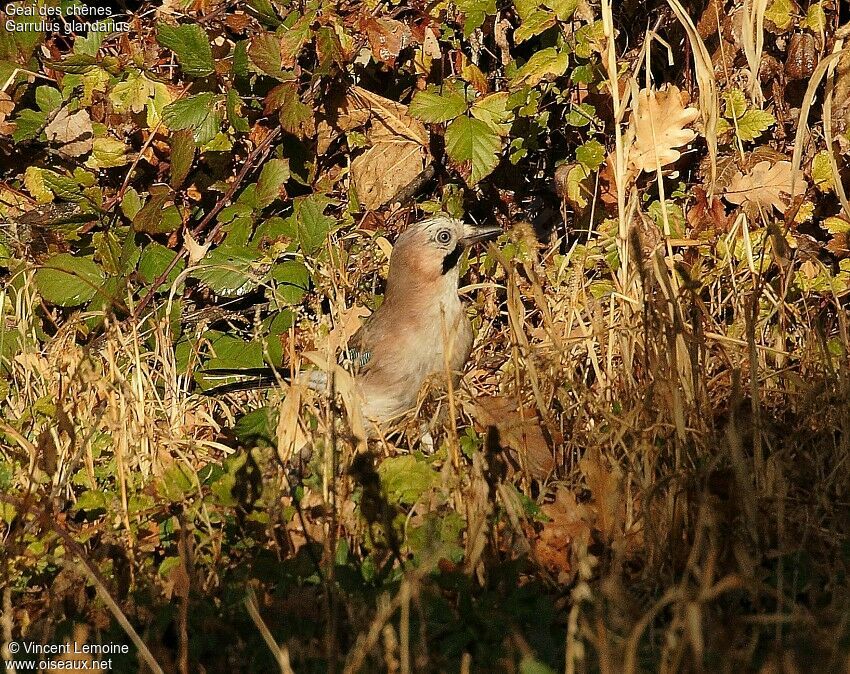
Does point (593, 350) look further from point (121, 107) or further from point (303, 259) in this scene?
point (121, 107)

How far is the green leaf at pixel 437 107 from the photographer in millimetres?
4176

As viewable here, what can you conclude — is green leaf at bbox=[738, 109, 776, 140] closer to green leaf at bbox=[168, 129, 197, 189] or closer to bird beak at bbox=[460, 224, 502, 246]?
bird beak at bbox=[460, 224, 502, 246]

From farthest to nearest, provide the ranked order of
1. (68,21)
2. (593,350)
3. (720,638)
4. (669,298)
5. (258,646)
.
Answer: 1. (68,21)
2. (593,350)
3. (669,298)
4. (258,646)
5. (720,638)

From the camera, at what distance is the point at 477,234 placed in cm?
435

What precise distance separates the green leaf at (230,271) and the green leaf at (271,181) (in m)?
0.22

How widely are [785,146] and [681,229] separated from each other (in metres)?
0.59

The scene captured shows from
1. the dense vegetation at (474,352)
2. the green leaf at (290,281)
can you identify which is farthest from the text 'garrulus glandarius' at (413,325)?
the green leaf at (290,281)

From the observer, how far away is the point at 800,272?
Result: 4070mm

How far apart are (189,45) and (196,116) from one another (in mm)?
269

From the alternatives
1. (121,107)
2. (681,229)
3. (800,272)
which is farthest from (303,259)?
(800,272)

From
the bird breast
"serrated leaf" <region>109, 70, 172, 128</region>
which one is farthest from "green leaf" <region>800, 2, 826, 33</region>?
"serrated leaf" <region>109, 70, 172, 128</region>

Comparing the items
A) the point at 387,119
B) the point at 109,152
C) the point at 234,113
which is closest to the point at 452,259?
the point at 387,119

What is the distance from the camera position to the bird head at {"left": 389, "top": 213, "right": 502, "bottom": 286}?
4.36 metres

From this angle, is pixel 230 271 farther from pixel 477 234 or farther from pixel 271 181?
pixel 477 234
